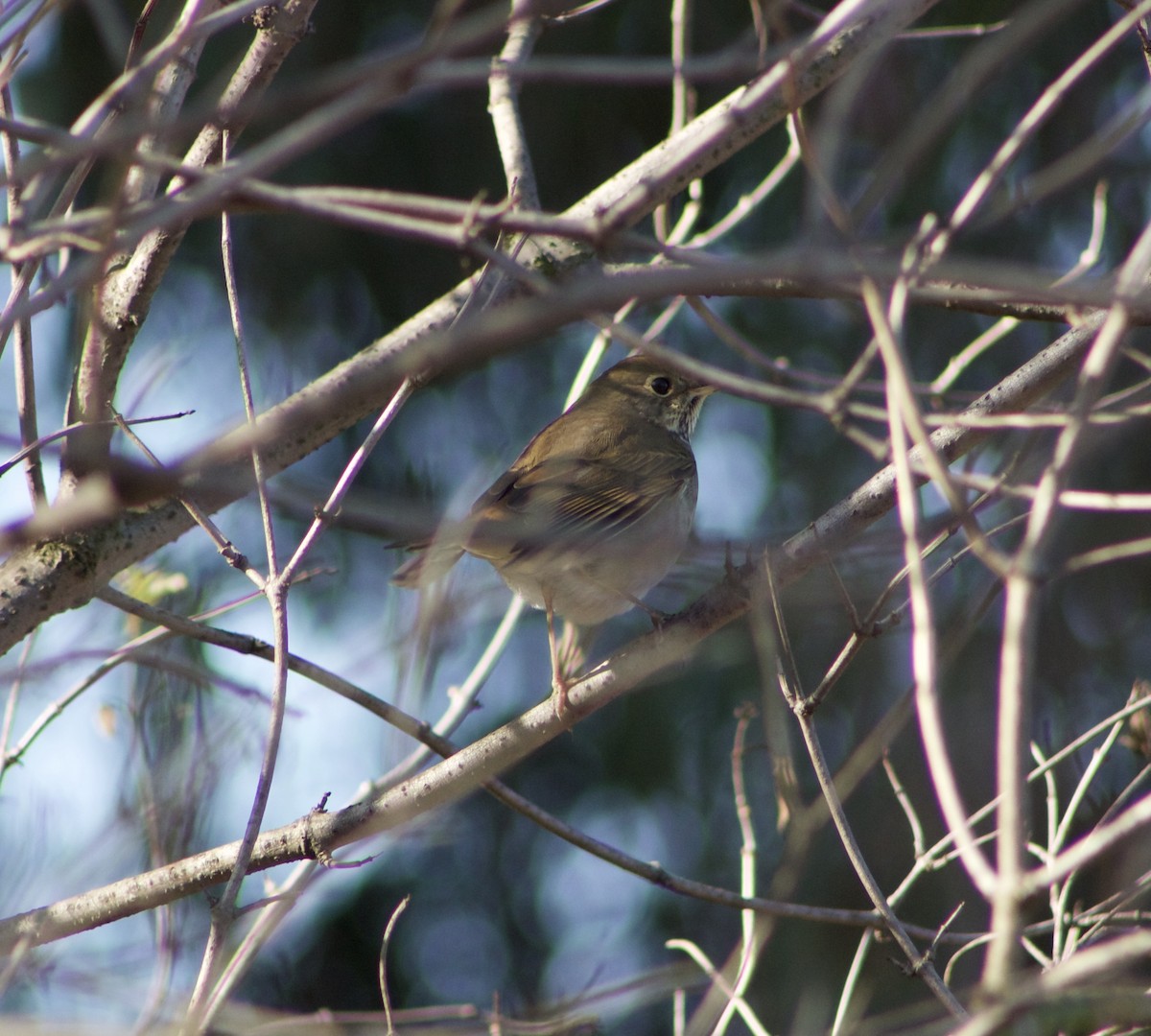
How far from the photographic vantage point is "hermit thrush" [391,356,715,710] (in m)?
4.66

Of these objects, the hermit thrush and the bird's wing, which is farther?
the bird's wing

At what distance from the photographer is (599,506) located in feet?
16.2

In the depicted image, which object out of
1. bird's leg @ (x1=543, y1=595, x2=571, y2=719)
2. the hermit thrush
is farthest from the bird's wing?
bird's leg @ (x1=543, y1=595, x2=571, y2=719)

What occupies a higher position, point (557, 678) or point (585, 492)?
point (585, 492)

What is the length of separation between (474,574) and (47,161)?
157cm

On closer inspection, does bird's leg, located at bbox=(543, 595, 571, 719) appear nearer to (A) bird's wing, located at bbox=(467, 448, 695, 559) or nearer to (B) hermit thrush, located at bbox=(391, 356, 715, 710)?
(B) hermit thrush, located at bbox=(391, 356, 715, 710)

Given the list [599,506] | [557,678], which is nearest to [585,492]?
[599,506]

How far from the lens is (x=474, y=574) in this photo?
2979 mm

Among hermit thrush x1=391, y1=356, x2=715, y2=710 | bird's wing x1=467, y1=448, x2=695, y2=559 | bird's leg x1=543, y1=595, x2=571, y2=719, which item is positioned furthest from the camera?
bird's wing x1=467, y1=448, x2=695, y2=559

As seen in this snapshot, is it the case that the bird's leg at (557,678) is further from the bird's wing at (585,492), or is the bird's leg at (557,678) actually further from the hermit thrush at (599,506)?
the bird's wing at (585,492)

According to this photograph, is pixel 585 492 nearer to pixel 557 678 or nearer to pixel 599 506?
pixel 599 506

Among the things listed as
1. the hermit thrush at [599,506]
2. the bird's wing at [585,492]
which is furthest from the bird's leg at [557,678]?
the bird's wing at [585,492]

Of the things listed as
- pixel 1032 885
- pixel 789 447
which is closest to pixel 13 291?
pixel 1032 885

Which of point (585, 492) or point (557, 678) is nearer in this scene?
point (557, 678)
